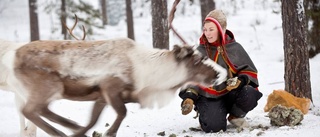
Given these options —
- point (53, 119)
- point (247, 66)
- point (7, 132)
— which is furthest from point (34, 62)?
point (247, 66)

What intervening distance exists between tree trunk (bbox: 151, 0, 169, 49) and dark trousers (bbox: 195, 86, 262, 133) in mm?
3158

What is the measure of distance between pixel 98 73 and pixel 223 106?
1.56m

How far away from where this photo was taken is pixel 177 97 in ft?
23.9

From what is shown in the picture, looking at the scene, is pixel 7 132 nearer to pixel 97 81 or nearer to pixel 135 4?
pixel 97 81

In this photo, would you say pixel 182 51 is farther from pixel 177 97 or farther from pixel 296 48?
pixel 177 97

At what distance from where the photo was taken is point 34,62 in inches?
155

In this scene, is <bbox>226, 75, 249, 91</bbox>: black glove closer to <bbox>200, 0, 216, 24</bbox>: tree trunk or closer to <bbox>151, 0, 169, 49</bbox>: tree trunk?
<bbox>151, 0, 169, 49</bbox>: tree trunk

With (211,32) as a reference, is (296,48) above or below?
below

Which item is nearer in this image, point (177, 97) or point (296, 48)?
point (296, 48)

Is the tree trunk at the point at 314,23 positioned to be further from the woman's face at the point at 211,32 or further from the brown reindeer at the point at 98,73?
the brown reindeer at the point at 98,73

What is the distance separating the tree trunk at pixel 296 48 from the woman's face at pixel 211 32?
141 cm

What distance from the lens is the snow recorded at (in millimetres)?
4828

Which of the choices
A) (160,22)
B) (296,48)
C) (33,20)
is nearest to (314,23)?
(160,22)

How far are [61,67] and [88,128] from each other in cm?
60
